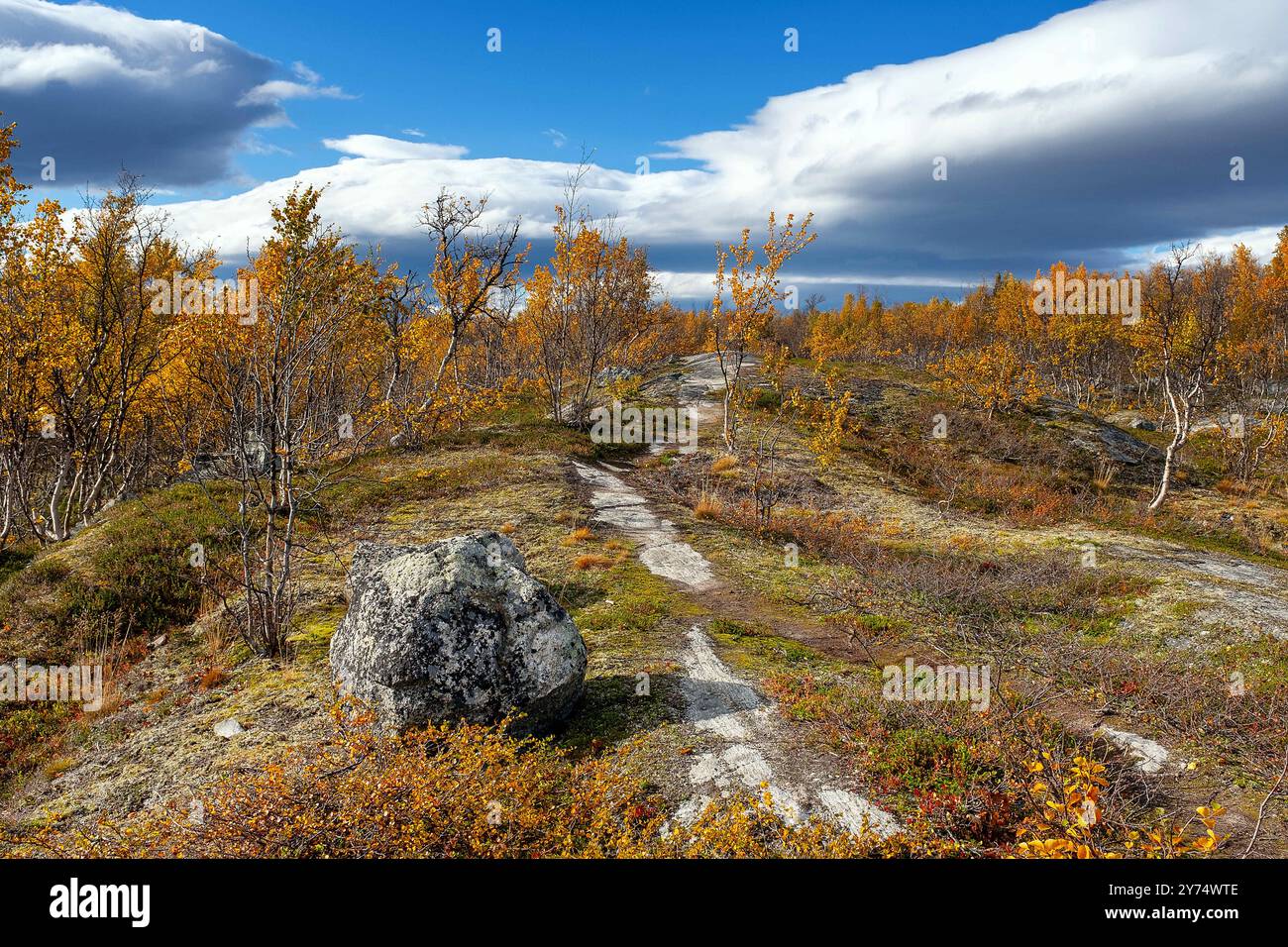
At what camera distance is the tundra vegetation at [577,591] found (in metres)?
6.90

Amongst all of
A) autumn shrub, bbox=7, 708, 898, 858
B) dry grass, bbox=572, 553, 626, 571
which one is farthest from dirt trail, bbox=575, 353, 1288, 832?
dry grass, bbox=572, 553, 626, 571

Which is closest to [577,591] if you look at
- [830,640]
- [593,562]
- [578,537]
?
[593,562]

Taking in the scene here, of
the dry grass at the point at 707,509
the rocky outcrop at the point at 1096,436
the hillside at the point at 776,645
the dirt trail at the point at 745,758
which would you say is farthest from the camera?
the rocky outcrop at the point at 1096,436

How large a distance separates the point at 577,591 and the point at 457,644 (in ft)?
20.6

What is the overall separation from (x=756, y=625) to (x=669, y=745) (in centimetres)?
512

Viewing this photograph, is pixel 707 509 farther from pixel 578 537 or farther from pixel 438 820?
pixel 438 820

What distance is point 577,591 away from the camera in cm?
1509

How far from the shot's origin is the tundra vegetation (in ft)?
22.6

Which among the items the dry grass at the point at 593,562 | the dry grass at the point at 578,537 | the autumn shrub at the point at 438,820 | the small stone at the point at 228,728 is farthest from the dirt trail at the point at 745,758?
the small stone at the point at 228,728

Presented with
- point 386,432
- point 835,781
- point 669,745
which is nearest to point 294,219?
point 386,432

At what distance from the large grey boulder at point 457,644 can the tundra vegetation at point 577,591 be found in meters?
0.50

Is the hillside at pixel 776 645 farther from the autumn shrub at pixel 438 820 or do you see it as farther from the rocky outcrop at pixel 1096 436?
the rocky outcrop at pixel 1096 436

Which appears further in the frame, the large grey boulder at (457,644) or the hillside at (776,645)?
the large grey boulder at (457,644)
